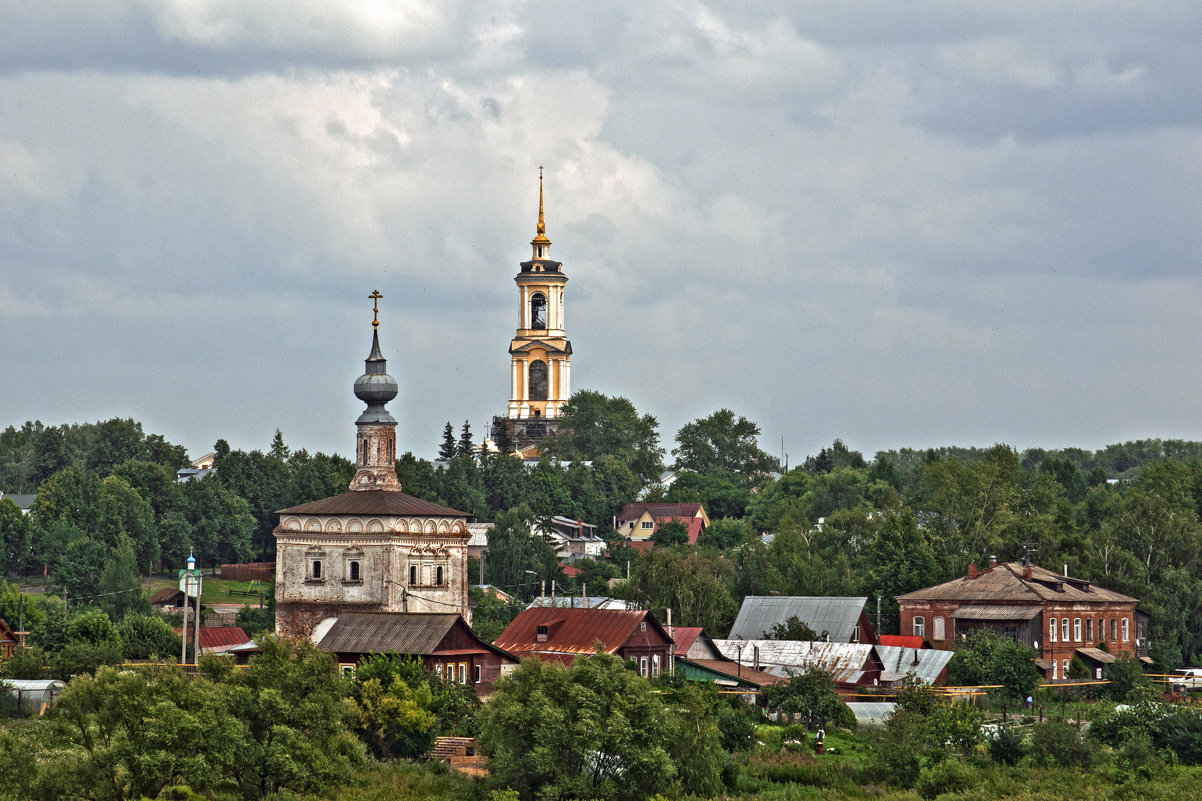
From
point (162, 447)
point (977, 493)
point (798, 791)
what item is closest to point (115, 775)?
point (798, 791)

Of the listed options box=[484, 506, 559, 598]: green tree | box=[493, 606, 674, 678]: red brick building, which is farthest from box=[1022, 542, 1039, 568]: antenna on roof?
box=[484, 506, 559, 598]: green tree

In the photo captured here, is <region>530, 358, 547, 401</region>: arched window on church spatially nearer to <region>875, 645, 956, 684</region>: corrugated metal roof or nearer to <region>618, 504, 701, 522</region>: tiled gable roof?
<region>618, 504, 701, 522</region>: tiled gable roof

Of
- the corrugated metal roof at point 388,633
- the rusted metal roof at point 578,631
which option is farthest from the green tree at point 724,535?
the corrugated metal roof at point 388,633

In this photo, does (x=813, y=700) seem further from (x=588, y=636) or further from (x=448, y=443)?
(x=448, y=443)

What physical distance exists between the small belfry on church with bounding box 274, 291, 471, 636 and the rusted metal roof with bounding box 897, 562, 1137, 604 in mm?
18217

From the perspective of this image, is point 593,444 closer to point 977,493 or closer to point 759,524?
point 759,524

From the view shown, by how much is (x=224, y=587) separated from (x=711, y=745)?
171 feet

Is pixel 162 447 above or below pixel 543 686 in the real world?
above

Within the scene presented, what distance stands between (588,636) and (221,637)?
1531cm

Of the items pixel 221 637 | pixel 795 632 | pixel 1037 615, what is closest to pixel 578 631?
pixel 795 632

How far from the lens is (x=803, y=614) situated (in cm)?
6053

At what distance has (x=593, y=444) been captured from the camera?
12212 cm

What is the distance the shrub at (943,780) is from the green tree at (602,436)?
8274 centimetres

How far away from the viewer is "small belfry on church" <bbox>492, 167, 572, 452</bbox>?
124750 millimetres
